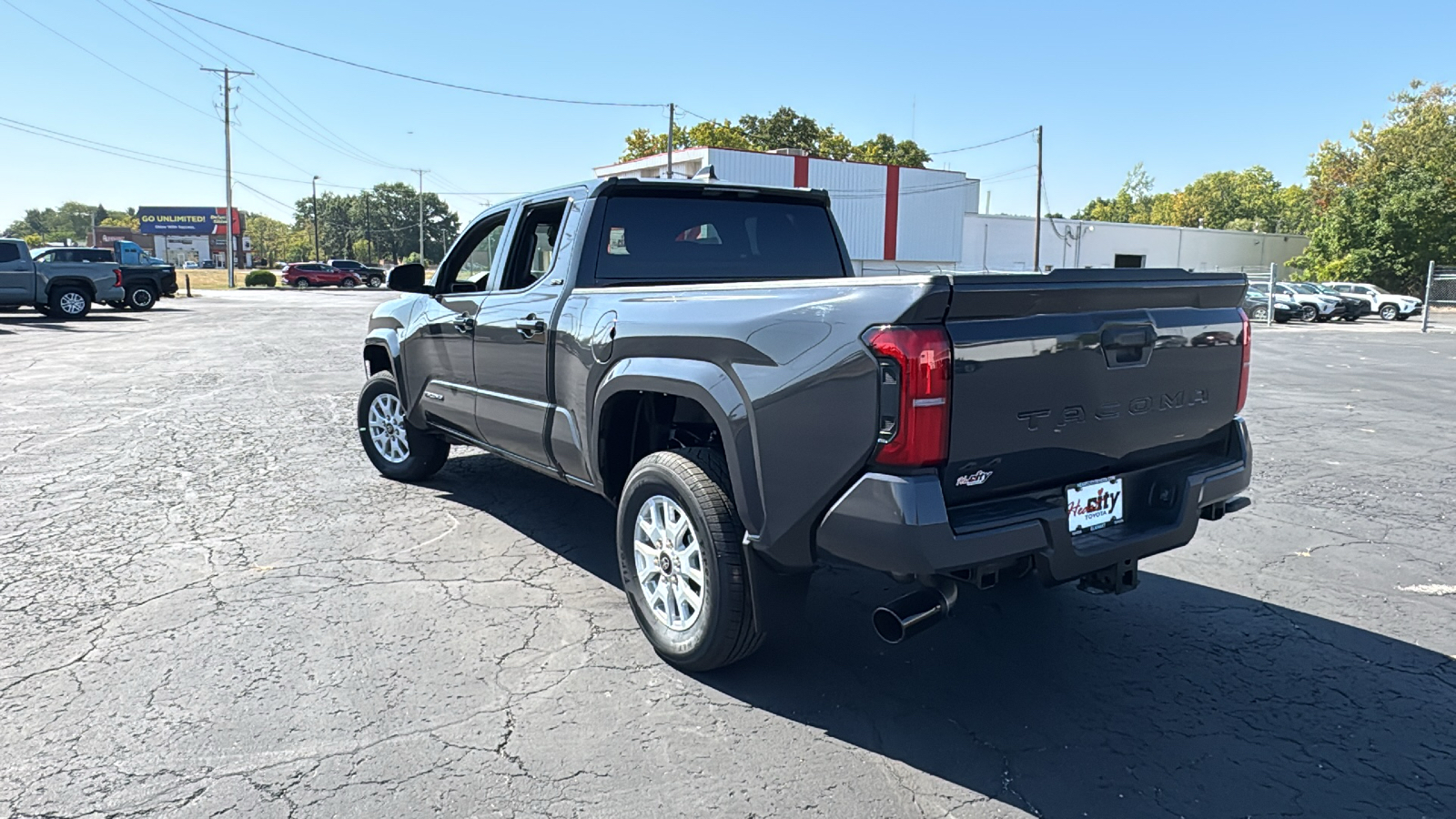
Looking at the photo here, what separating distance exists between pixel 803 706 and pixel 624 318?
1687 mm

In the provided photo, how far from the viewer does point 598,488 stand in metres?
4.27

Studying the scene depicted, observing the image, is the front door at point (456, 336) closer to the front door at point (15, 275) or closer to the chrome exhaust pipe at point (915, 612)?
the chrome exhaust pipe at point (915, 612)

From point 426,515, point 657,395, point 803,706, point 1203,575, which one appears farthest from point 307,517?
Answer: point 1203,575

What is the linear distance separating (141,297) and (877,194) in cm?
3366

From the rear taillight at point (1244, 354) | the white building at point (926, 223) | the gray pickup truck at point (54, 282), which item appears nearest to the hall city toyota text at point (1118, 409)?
the rear taillight at point (1244, 354)

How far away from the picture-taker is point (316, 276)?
57.1 meters

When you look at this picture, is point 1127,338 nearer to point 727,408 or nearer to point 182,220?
point 727,408

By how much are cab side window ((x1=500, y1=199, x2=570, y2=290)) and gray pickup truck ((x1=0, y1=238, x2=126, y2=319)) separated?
2307cm

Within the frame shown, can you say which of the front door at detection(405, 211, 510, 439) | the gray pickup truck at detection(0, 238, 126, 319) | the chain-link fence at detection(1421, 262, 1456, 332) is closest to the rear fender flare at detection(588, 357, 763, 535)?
the front door at detection(405, 211, 510, 439)

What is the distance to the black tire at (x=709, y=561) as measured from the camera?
3.37 m

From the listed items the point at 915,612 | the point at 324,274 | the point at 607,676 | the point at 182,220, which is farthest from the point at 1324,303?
the point at 182,220

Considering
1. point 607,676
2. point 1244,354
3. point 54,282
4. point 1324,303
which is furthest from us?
point 1324,303

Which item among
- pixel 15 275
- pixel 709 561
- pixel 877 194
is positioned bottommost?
Answer: pixel 709 561

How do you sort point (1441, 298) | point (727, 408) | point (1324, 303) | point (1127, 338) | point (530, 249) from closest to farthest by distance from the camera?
point (1127, 338) → point (727, 408) → point (530, 249) → point (1324, 303) → point (1441, 298)
